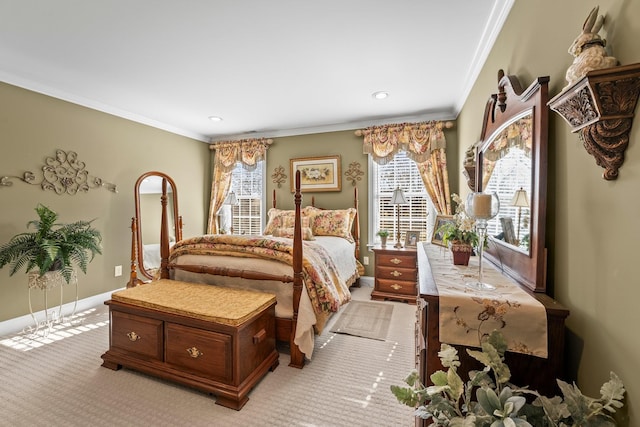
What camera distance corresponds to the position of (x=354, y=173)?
4.12 m

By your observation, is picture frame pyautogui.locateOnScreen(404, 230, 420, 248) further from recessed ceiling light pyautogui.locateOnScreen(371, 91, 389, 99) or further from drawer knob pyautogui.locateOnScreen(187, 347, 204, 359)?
drawer knob pyautogui.locateOnScreen(187, 347, 204, 359)

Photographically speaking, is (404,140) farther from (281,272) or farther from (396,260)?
(281,272)

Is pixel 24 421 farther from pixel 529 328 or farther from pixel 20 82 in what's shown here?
pixel 20 82

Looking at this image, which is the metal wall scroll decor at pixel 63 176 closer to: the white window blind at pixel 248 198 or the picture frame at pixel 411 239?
the white window blind at pixel 248 198

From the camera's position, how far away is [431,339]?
3.52 feet

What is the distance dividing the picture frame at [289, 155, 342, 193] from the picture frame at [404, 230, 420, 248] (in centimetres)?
123

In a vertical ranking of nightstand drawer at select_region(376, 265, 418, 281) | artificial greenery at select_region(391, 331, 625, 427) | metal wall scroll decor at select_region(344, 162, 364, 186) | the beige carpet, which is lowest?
the beige carpet

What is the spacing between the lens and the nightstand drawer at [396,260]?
334cm

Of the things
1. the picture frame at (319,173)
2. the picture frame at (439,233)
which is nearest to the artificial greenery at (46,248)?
the picture frame at (319,173)

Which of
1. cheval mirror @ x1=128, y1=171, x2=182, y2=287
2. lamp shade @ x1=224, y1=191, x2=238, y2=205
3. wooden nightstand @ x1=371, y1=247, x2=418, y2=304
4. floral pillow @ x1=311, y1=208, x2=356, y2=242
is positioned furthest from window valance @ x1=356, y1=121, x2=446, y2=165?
cheval mirror @ x1=128, y1=171, x2=182, y2=287

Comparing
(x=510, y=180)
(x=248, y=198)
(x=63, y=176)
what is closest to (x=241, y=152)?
(x=248, y=198)

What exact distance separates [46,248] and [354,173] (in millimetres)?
3538

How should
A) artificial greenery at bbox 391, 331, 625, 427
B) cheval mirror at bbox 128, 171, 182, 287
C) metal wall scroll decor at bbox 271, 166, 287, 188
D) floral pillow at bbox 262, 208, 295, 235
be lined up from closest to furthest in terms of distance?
1. artificial greenery at bbox 391, 331, 625, 427
2. cheval mirror at bbox 128, 171, 182, 287
3. floral pillow at bbox 262, 208, 295, 235
4. metal wall scroll decor at bbox 271, 166, 287, 188

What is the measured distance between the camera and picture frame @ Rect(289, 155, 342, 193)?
4.19m
